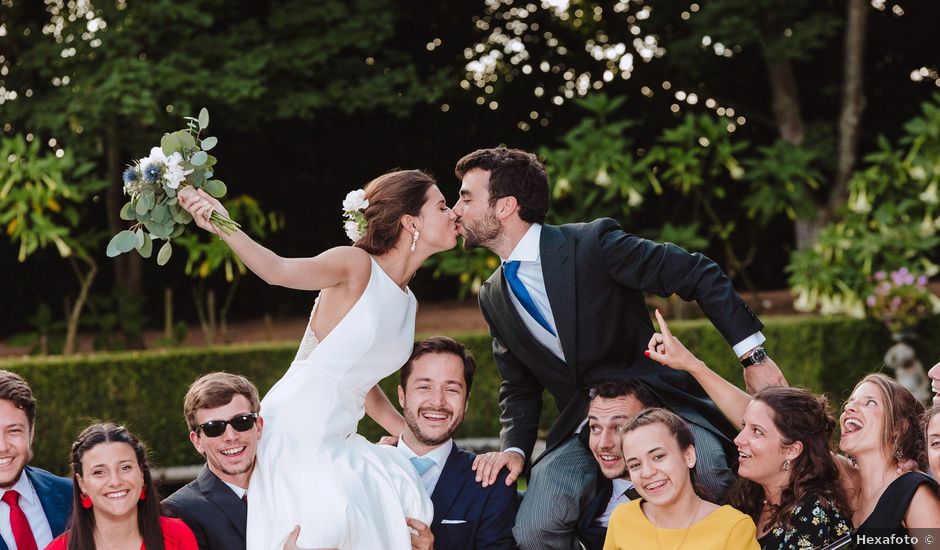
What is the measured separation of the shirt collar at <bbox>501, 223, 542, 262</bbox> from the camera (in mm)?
4766

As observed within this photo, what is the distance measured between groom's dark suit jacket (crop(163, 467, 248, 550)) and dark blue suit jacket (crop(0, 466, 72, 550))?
0.47 meters

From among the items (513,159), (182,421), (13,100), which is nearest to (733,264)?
(182,421)

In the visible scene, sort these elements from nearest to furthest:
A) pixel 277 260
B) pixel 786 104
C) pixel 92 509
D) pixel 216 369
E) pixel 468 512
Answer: pixel 277 260 < pixel 92 509 < pixel 468 512 < pixel 216 369 < pixel 786 104

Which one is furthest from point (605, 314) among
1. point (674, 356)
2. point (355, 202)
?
point (355, 202)

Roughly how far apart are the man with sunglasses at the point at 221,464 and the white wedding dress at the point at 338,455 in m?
0.08

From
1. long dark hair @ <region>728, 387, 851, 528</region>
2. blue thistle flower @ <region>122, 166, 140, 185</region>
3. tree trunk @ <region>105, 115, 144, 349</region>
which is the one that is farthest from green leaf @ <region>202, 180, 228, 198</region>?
tree trunk @ <region>105, 115, 144, 349</region>

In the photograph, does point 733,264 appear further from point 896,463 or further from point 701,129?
point 896,463

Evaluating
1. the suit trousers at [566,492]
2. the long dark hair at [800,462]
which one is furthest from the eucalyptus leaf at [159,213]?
the long dark hair at [800,462]

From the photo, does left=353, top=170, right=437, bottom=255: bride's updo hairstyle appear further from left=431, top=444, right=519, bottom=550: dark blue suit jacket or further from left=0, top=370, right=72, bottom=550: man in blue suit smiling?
left=0, top=370, right=72, bottom=550: man in blue suit smiling

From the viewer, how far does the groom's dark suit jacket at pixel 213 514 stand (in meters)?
3.97

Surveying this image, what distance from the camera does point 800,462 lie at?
394 cm

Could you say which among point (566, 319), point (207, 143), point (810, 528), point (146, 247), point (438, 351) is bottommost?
point (810, 528)

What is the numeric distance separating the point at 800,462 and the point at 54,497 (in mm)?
2827

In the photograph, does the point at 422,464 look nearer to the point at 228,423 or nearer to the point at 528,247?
the point at 228,423
